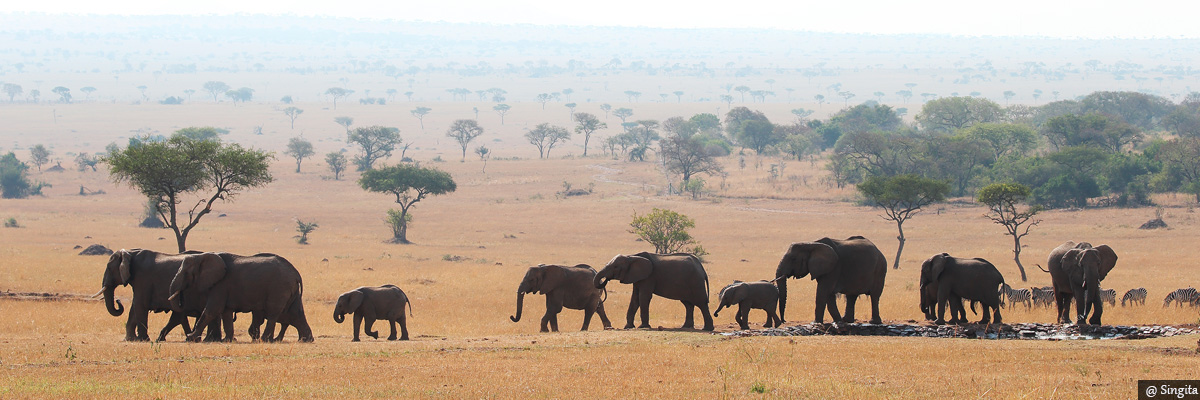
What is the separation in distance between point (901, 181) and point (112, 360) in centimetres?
4239

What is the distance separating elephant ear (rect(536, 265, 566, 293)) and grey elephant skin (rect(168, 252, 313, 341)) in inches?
231

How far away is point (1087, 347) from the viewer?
16.7 metres

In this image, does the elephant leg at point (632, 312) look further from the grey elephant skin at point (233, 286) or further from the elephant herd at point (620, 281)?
the grey elephant skin at point (233, 286)

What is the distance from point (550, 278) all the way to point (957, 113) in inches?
4881

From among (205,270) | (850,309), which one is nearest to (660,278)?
(850,309)

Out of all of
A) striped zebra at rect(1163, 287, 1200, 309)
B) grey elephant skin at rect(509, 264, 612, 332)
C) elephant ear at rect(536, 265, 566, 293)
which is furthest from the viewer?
striped zebra at rect(1163, 287, 1200, 309)

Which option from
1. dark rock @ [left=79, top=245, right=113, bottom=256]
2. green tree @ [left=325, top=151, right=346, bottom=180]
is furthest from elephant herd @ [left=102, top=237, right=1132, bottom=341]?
green tree @ [left=325, top=151, right=346, bottom=180]

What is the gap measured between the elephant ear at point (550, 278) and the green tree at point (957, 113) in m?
121

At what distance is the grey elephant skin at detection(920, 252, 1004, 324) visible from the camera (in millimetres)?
22328

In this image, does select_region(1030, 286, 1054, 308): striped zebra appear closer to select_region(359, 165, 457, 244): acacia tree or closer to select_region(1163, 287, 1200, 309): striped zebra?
select_region(1163, 287, 1200, 309): striped zebra

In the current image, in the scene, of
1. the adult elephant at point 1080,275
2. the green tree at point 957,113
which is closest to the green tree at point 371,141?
the green tree at point 957,113

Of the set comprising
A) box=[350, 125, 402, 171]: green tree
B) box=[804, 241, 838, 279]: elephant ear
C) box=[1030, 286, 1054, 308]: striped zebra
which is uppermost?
box=[350, 125, 402, 171]: green tree

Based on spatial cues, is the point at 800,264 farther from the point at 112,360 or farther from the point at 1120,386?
the point at 112,360

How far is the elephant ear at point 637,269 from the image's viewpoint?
22406 mm
